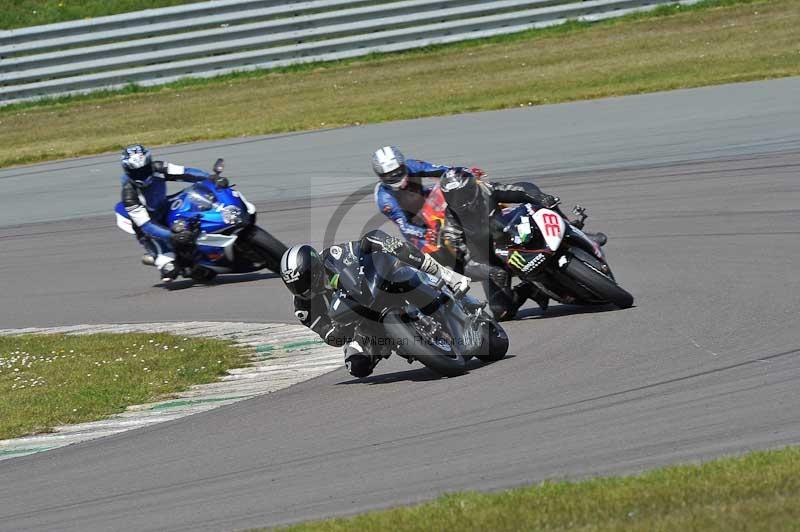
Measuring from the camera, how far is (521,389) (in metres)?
8.27

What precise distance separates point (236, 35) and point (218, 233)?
1427cm

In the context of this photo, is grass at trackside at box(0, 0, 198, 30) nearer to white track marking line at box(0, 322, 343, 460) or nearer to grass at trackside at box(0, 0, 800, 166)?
grass at trackside at box(0, 0, 800, 166)

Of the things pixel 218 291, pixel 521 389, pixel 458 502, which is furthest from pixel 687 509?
pixel 218 291

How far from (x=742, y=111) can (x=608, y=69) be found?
6008mm

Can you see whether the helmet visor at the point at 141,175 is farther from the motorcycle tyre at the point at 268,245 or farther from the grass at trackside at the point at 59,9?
the grass at trackside at the point at 59,9

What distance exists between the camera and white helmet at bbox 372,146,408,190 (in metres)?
11.3

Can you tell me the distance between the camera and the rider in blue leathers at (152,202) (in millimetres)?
14219

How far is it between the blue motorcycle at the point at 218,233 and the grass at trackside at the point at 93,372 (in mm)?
1898

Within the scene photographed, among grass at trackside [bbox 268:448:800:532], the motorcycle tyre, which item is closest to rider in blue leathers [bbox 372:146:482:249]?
the motorcycle tyre

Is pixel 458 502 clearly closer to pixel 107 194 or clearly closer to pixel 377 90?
pixel 107 194

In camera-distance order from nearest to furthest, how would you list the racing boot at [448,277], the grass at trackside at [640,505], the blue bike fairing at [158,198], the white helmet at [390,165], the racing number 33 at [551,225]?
the grass at trackside at [640,505]
the racing boot at [448,277]
the racing number 33 at [551,225]
the white helmet at [390,165]
the blue bike fairing at [158,198]

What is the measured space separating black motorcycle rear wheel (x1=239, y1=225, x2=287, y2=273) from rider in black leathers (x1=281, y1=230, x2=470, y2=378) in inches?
181

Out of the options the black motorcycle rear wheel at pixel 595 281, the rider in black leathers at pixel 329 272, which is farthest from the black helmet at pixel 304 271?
the black motorcycle rear wheel at pixel 595 281

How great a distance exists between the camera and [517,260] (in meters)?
10.2
